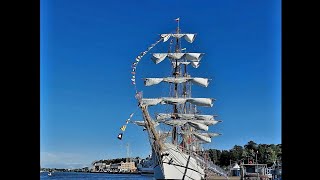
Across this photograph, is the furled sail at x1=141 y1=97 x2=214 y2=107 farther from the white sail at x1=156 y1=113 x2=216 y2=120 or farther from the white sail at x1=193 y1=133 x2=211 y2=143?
the white sail at x1=193 y1=133 x2=211 y2=143

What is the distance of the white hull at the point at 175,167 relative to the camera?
92.6ft

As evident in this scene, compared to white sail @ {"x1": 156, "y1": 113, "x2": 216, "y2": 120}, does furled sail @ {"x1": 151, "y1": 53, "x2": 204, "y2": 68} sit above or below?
above

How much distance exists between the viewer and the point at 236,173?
37.2 metres

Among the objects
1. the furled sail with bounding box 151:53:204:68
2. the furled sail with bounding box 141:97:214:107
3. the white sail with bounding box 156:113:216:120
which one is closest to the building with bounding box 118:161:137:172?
the white sail with bounding box 156:113:216:120

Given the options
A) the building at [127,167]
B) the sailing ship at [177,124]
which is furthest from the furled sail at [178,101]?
the building at [127,167]

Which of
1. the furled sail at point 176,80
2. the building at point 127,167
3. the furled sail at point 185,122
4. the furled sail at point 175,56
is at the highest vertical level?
the furled sail at point 175,56

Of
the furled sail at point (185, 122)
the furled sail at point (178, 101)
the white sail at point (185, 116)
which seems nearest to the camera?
the furled sail at point (178, 101)

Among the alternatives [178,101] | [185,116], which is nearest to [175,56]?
[178,101]

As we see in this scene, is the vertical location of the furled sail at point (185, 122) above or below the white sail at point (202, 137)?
above

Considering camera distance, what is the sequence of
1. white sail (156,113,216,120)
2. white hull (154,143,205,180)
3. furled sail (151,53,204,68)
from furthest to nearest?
furled sail (151,53,204,68) → white sail (156,113,216,120) → white hull (154,143,205,180)

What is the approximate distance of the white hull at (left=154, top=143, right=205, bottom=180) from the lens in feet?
92.6

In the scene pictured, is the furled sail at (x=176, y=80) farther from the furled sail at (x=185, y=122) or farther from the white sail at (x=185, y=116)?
the furled sail at (x=185, y=122)
